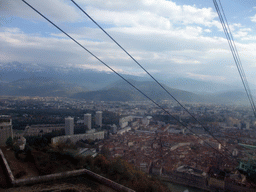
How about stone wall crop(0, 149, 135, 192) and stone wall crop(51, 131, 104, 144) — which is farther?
stone wall crop(51, 131, 104, 144)

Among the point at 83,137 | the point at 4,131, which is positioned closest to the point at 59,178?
the point at 4,131

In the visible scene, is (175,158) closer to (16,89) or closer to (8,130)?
(8,130)

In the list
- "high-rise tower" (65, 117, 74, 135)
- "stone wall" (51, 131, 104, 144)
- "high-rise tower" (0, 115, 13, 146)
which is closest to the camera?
"high-rise tower" (0, 115, 13, 146)

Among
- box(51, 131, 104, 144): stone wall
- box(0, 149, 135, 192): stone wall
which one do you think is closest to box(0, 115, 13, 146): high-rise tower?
box(51, 131, 104, 144): stone wall

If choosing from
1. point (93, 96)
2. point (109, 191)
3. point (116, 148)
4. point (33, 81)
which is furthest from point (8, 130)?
point (33, 81)

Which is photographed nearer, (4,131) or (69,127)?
(4,131)

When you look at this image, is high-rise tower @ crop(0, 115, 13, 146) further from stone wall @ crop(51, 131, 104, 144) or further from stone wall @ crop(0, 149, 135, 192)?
stone wall @ crop(0, 149, 135, 192)

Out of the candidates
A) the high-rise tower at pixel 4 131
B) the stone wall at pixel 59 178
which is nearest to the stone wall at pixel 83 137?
the high-rise tower at pixel 4 131

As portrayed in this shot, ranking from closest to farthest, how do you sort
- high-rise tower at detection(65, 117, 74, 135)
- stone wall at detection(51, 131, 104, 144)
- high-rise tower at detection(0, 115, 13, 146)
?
high-rise tower at detection(0, 115, 13, 146) → stone wall at detection(51, 131, 104, 144) → high-rise tower at detection(65, 117, 74, 135)

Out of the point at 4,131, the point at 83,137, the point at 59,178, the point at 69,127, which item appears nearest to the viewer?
the point at 59,178

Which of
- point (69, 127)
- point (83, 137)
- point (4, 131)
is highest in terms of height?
point (4, 131)

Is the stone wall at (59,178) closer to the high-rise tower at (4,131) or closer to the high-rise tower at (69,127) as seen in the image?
the high-rise tower at (4,131)

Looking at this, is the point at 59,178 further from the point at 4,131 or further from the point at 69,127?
the point at 69,127
